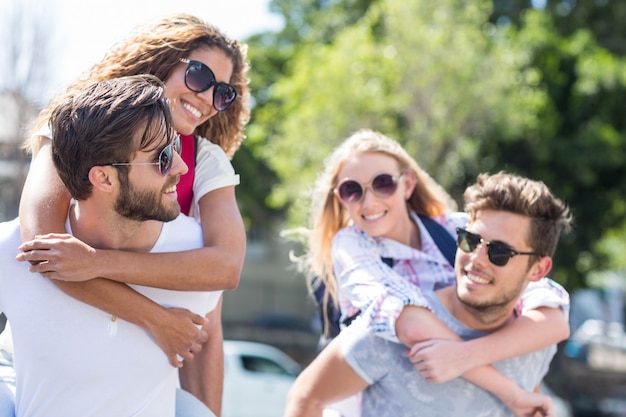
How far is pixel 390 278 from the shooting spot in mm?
2871

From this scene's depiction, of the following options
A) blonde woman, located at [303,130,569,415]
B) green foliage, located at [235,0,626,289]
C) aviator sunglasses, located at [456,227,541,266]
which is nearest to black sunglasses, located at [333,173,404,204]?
blonde woman, located at [303,130,569,415]

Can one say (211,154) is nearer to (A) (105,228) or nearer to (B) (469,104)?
(A) (105,228)

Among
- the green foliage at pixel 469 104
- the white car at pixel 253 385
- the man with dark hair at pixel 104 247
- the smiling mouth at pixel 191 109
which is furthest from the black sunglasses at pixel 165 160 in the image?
the green foliage at pixel 469 104

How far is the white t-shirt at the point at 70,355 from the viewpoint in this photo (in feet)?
7.16

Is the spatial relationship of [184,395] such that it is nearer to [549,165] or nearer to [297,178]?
[297,178]

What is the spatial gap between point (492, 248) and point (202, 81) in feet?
3.72

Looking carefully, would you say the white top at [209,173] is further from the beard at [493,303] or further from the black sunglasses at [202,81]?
the beard at [493,303]

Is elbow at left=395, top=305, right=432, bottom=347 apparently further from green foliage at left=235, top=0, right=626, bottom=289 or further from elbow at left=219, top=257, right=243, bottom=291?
green foliage at left=235, top=0, right=626, bottom=289

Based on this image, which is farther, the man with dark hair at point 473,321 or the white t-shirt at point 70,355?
the man with dark hair at point 473,321

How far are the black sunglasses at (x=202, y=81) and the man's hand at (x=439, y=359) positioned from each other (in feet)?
3.47

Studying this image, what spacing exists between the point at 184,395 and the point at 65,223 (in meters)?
0.71

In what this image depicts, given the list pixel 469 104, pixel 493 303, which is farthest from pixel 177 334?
pixel 469 104

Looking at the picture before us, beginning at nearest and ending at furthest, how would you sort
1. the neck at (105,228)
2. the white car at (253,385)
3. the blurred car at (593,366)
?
the neck at (105,228) → the white car at (253,385) → the blurred car at (593,366)

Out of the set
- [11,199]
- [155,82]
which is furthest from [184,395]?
[11,199]
